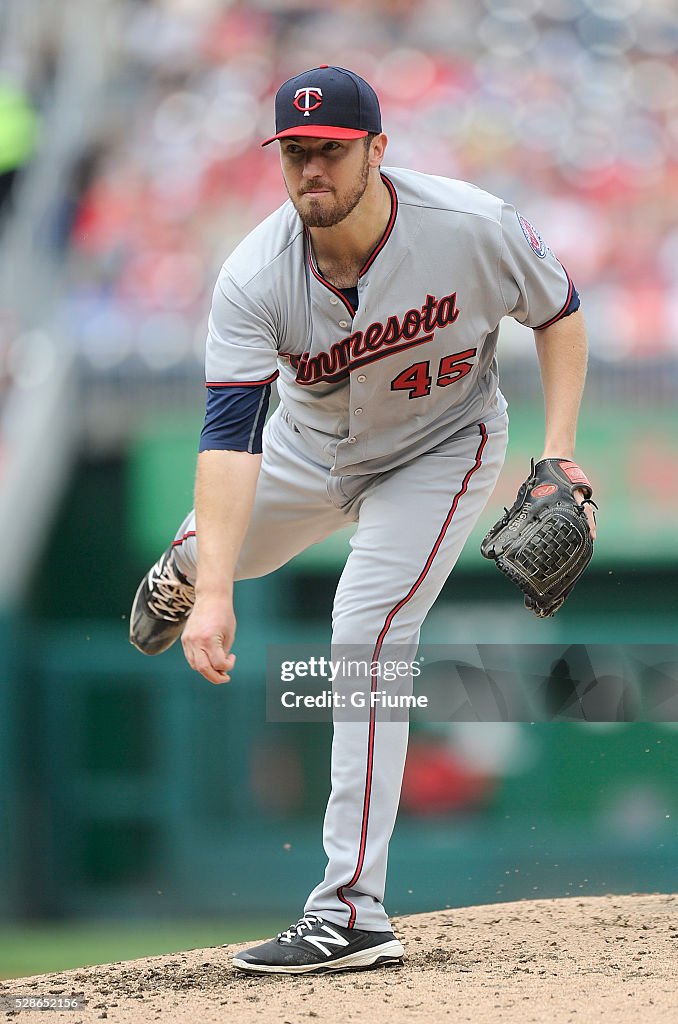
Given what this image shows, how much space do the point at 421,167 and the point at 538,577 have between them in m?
3.65

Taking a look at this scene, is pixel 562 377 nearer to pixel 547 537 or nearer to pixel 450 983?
pixel 547 537

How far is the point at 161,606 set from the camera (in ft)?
→ 9.59

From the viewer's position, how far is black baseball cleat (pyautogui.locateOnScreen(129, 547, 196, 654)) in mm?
2861

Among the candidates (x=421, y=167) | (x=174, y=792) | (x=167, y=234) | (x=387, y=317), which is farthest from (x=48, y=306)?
(x=387, y=317)

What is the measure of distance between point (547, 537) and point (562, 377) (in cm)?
30

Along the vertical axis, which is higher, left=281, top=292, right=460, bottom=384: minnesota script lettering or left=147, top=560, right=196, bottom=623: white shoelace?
left=281, top=292, right=460, bottom=384: minnesota script lettering

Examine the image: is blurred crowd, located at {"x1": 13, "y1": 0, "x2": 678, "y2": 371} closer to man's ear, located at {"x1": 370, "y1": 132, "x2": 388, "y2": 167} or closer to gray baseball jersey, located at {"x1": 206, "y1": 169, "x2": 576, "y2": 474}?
gray baseball jersey, located at {"x1": 206, "y1": 169, "x2": 576, "y2": 474}

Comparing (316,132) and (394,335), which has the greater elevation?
(316,132)

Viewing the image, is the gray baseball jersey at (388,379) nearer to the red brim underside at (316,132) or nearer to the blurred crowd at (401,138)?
the red brim underside at (316,132)

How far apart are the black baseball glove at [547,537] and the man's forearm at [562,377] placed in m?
0.04

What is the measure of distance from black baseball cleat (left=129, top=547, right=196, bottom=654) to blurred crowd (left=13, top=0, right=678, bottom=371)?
7.92 feet

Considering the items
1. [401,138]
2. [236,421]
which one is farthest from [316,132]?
[401,138]

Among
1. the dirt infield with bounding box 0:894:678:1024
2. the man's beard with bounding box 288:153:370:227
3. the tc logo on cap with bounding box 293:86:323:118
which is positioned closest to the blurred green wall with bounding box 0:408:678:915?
the dirt infield with bounding box 0:894:678:1024

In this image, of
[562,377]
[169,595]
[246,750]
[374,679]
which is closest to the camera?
[374,679]
